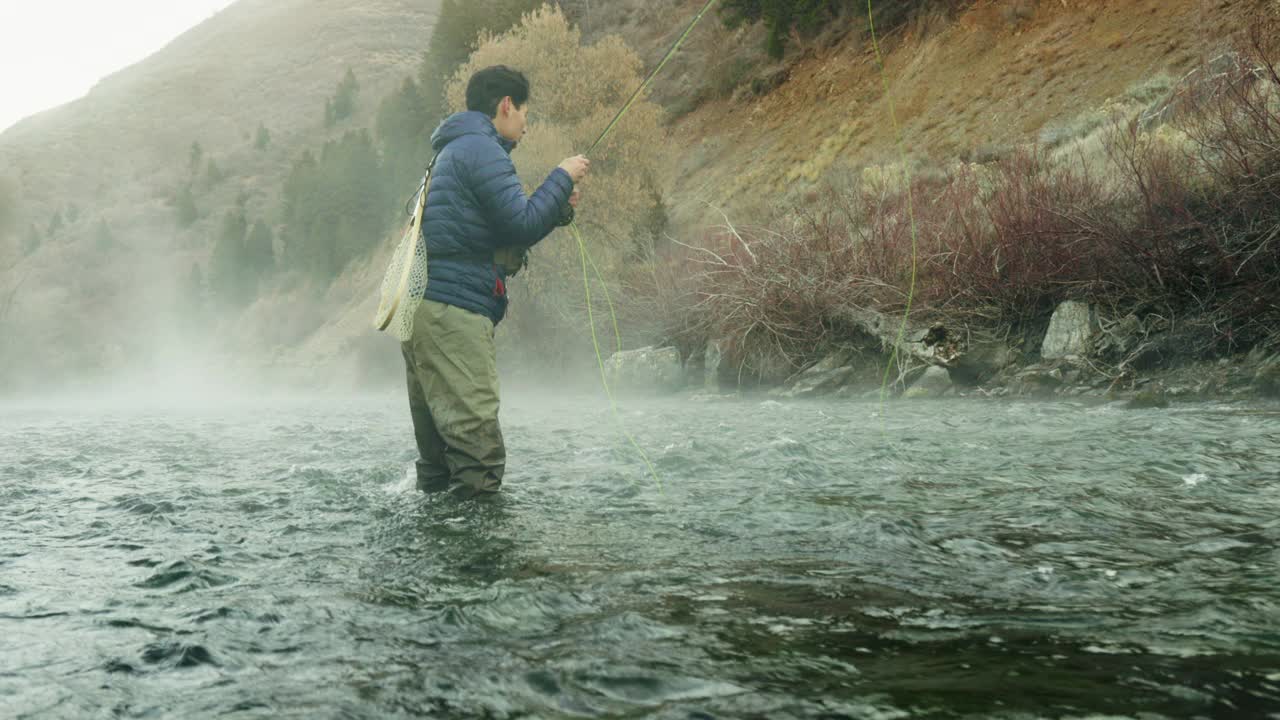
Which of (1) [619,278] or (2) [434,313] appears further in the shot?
(1) [619,278]

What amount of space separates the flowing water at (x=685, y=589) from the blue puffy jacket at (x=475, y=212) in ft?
3.69

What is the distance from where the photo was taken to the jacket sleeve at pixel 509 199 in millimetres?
4762

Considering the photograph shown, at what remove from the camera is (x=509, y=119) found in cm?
514

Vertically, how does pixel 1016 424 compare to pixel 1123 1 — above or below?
below

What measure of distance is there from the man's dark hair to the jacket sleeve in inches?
13.0

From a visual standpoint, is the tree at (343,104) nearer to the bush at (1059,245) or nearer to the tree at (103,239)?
the tree at (103,239)

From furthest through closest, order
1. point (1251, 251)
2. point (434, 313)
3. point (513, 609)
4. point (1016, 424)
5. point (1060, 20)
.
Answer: point (1060, 20) < point (1251, 251) < point (1016, 424) < point (434, 313) < point (513, 609)

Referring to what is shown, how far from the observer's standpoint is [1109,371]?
9.91 meters

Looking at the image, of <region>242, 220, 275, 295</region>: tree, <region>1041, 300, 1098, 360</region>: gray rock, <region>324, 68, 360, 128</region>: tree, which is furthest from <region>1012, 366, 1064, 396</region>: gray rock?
<region>324, 68, 360, 128</region>: tree

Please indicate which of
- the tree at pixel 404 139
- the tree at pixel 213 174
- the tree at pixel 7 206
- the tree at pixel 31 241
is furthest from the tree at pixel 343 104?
the tree at pixel 7 206

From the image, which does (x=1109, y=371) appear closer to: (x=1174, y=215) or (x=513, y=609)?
(x=1174, y=215)

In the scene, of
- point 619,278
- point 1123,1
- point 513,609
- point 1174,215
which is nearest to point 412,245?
point 513,609

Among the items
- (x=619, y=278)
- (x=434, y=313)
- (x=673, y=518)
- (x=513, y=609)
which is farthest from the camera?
(x=619, y=278)

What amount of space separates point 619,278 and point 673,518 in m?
15.6
